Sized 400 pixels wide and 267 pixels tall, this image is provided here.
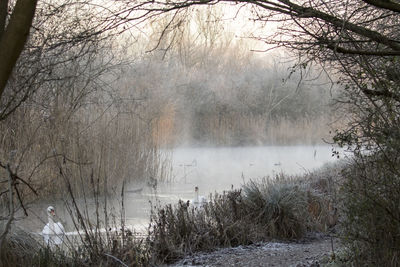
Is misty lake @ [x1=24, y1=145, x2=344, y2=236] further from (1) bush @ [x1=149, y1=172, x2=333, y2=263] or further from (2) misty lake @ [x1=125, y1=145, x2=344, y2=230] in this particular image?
(1) bush @ [x1=149, y1=172, x2=333, y2=263]

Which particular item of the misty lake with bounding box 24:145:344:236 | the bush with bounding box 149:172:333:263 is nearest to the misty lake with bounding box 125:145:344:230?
the misty lake with bounding box 24:145:344:236

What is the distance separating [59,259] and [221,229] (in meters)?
1.94

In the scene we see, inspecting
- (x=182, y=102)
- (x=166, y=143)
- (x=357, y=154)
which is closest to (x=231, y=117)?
(x=182, y=102)

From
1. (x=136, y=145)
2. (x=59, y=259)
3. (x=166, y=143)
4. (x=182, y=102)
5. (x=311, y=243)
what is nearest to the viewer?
(x=59, y=259)

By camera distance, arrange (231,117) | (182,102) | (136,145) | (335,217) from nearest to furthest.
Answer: (335,217)
(136,145)
(231,117)
(182,102)

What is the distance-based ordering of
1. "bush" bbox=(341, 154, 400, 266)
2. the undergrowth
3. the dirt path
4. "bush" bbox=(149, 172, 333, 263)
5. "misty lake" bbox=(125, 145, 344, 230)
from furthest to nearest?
"misty lake" bbox=(125, 145, 344, 230) < "bush" bbox=(149, 172, 333, 263) < the dirt path < the undergrowth < "bush" bbox=(341, 154, 400, 266)

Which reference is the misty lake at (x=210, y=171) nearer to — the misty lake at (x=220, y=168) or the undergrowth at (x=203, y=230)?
the misty lake at (x=220, y=168)

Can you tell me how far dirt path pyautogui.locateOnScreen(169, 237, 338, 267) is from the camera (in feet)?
16.6

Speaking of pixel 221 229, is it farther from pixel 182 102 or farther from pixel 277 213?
pixel 182 102

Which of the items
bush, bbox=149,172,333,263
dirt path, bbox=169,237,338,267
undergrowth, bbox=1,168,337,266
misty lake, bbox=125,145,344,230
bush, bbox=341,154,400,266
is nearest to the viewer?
bush, bbox=341,154,400,266

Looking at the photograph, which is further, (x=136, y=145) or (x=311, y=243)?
(x=136, y=145)

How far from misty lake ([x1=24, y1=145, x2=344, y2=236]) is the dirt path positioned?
1806mm

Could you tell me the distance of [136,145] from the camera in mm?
12148

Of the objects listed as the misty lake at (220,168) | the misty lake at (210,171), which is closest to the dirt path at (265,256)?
the misty lake at (210,171)
